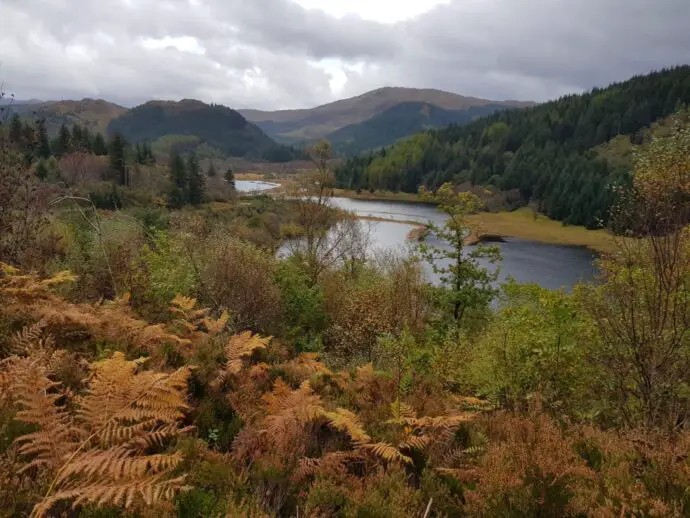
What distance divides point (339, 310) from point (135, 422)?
15.1 m

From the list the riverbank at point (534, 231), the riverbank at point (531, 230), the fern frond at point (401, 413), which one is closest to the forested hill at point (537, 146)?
the riverbank at point (531, 230)

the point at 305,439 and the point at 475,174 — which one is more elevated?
the point at 475,174

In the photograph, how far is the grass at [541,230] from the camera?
251 ft

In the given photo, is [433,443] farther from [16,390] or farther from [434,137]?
[434,137]

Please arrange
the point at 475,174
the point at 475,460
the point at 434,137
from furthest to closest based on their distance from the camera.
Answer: the point at 434,137 < the point at 475,174 < the point at 475,460

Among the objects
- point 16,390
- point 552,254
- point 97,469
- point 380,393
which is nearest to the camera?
point 97,469

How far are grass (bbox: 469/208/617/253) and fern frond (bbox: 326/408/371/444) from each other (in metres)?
65.1

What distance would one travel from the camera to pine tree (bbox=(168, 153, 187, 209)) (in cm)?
7288

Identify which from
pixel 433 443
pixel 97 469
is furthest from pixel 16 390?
pixel 433 443

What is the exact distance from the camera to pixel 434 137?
600 feet

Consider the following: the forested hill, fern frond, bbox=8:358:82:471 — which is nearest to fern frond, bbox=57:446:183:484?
fern frond, bbox=8:358:82:471

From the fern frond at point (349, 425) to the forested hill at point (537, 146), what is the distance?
380 ft

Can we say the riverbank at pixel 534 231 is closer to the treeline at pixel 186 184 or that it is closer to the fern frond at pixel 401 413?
the treeline at pixel 186 184

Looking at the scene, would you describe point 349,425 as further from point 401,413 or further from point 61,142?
point 61,142
